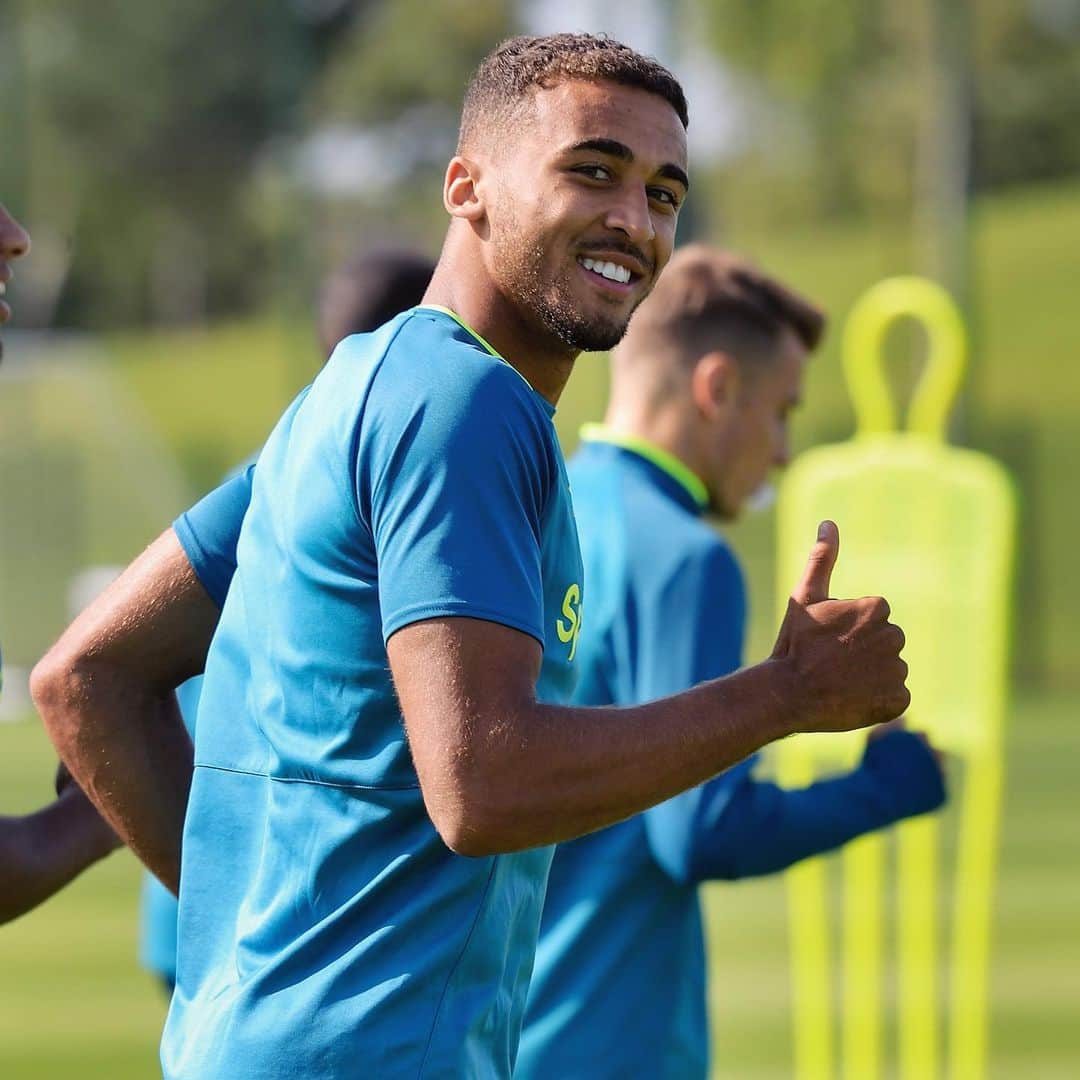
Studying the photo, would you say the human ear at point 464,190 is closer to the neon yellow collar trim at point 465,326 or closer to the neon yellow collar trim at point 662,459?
the neon yellow collar trim at point 465,326

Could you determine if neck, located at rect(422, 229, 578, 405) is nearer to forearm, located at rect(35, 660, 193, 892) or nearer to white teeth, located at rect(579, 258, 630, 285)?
white teeth, located at rect(579, 258, 630, 285)

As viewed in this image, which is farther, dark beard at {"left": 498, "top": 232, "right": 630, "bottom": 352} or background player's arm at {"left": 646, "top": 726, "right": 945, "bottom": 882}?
background player's arm at {"left": 646, "top": 726, "right": 945, "bottom": 882}

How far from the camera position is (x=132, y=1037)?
803 cm

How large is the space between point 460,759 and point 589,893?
150cm

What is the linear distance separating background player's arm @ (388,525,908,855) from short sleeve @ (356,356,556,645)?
0.03 metres

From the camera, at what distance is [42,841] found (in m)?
3.42

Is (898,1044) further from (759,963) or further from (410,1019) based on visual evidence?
(410,1019)

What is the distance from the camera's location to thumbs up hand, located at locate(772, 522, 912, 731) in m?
2.51

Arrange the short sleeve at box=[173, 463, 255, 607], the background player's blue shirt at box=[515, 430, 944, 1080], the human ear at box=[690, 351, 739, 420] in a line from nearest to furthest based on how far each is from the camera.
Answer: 1. the short sleeve at box=[173, 463, 255, 607]
2. the background player's blue shirt at box=[515, 430, 944, 1080]
3. the human ear at box=[690, 351, 739, 420]

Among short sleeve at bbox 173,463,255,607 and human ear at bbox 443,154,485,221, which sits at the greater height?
human ear at bbox 443,154,485,221

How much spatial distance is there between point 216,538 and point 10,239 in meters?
0.73

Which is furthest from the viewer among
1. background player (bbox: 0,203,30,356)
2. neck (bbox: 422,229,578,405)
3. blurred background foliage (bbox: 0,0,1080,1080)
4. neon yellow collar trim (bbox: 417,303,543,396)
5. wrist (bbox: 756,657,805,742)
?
blurred background foliage (bbox: 0,0,1080,1080)

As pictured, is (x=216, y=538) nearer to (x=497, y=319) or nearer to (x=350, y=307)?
(x=497, y=319)

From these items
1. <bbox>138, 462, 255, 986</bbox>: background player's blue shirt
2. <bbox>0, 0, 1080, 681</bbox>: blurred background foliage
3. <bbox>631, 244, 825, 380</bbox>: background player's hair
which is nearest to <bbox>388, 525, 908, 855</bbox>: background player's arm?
<bbox>138, 462, 255, 986</bbox>: background player's blue shirt
